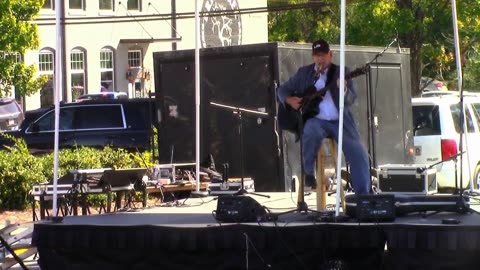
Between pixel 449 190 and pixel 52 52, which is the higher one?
pixel 52 52

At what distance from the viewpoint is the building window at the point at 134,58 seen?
39688 millimetres

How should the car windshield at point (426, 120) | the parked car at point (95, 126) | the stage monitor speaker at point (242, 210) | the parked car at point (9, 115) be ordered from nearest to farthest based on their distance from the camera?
the stage monitor speaker at point (242, 210) < the car windshield at point (426, 120) < the parked car at point (95, 126) < the parked car at point (9, 115)

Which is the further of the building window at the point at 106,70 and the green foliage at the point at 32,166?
the building window at the point at 106,70

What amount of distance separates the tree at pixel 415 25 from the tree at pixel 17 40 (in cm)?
679

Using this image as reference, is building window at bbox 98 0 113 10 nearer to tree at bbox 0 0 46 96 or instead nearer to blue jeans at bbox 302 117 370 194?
tree at bbox 0 0 46 96

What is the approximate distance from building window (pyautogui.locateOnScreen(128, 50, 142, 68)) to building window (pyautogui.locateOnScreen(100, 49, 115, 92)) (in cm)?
110

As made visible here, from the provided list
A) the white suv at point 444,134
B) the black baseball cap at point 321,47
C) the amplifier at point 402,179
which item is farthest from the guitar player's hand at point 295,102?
the white suv at point 444,134

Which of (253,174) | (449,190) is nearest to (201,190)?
(253,174)

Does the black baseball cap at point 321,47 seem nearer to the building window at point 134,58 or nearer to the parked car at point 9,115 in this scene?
the parked car at point 9,115

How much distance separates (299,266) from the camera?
27.6ft

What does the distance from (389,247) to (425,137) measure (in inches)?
294

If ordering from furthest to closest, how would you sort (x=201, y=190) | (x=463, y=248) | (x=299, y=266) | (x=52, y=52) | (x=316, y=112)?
(x=52, y=52)
(x=201, y=190)
(x=316, y=112)
(x=299, y=266)
(x=463, y=248)

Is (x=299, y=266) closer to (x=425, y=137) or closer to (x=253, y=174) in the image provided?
(x=253, y=174)

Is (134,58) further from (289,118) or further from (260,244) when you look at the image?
(260,244)
